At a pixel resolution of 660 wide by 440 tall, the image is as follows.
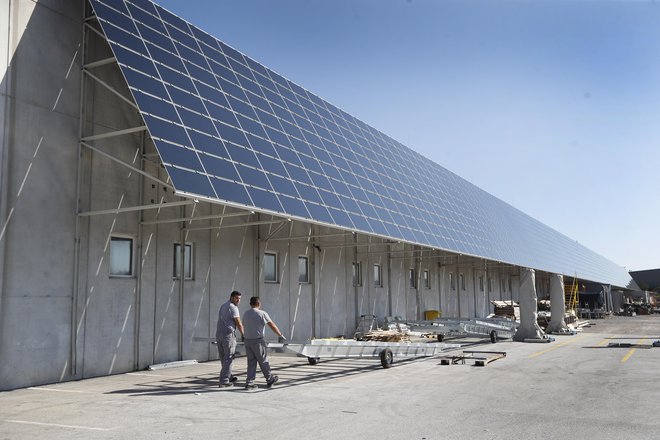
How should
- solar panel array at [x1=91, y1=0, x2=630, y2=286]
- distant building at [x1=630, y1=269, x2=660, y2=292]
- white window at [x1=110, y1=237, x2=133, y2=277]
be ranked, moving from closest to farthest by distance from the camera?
solar panel array at [x1=91, y1=0, x2=630, y2=286]
white window at [x1=110, y1=237, x2=133, y2=277]
distant building at [x1=630, y1=269, x2=660, y2=292]

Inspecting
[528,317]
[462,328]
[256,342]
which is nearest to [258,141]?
[256,342]

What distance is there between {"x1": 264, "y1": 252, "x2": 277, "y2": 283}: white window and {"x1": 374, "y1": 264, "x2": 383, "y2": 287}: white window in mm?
7874

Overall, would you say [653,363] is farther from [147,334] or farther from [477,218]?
[477,218]

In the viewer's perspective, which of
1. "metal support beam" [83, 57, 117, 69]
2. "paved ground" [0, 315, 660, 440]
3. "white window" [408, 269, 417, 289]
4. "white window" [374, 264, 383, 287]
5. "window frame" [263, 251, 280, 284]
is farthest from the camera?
"white window" [408, 269, 417, 289]

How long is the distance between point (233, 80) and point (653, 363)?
1428 centimetres

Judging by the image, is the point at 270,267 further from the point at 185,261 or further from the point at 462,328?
the point at 462,328

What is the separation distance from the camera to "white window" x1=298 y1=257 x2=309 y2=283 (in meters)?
20.3

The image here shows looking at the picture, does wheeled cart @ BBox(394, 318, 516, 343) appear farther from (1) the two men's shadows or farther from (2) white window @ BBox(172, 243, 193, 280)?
(2) white window @ BBox(172, 243, 193, 280)

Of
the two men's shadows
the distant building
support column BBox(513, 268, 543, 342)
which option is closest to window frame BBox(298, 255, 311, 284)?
the two men's shadows

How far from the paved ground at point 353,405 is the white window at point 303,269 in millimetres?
6130

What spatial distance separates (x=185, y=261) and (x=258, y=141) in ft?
12.4

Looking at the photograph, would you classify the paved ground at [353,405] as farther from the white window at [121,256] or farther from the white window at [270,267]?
the white window at [270,267]

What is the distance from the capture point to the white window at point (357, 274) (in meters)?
23.7

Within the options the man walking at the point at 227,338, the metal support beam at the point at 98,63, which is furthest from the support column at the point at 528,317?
the metal support beam at the point at 98,63
